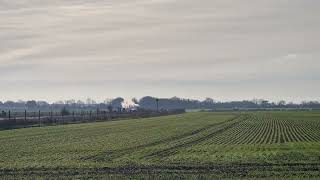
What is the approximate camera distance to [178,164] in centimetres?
3159

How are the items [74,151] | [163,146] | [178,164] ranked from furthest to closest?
[163,146] < [74,151] < [178,164]

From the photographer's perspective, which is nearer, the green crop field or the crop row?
the green crop field

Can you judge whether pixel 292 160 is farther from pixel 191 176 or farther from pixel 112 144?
pixel 112 144

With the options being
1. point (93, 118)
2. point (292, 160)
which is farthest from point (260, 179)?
point (93, 118)

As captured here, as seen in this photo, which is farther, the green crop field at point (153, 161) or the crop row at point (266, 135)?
the crop row at point (266, 135)

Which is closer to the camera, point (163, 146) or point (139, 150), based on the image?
point (139, 150)

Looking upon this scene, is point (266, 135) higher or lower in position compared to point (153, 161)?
higher

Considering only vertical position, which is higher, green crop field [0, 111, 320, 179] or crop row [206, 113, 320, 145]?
crop row [206, 113, 320, 145]

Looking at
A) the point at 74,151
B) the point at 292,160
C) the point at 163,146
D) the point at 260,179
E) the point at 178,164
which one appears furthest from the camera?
the point at 163,146

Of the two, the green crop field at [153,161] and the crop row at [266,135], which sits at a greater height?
the crop row at [266,135]

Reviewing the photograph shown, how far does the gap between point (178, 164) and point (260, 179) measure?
697cm

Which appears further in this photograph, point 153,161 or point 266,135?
point 266,135

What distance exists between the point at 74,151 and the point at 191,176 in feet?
51.6

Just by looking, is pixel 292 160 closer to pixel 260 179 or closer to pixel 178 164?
pixel 178 164
